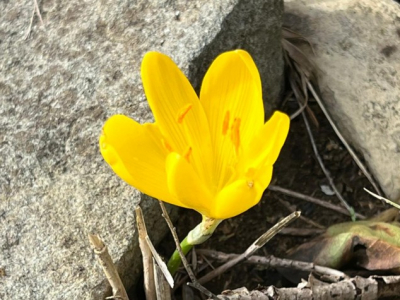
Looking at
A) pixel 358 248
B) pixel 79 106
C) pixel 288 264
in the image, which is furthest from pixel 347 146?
pixel 79 106

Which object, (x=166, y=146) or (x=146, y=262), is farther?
(x=146, y=262)

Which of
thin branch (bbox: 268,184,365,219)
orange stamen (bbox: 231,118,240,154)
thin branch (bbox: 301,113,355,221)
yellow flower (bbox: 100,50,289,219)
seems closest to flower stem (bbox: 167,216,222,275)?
yellow flower (bbox: 100,50,289,219)

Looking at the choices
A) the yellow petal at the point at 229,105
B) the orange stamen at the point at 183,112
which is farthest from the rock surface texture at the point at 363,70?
the orange stamen at the point at 183,112

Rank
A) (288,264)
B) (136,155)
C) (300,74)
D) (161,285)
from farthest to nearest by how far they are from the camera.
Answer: (300,74) < (288,264) < (161,285) < (136,155)

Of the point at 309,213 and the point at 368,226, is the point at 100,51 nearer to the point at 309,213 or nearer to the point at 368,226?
the point at 309,213

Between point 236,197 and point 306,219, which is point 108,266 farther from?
point 306,219

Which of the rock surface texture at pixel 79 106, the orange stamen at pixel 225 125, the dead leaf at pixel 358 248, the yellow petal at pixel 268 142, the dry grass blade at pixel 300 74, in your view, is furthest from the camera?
the dry grass blade at pixel 300 74

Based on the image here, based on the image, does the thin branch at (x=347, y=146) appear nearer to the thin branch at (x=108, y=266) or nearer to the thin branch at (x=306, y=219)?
the thin branch at (x=306, y=219)
